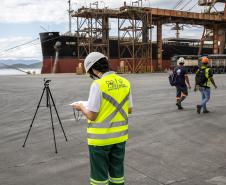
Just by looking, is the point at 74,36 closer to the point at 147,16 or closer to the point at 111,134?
the point at 147,16

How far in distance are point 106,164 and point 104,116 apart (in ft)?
1.70

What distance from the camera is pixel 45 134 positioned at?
8.59 m

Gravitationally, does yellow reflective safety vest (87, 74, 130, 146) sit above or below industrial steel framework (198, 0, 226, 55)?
below

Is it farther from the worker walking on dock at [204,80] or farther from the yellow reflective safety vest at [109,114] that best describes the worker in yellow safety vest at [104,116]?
the worker walking on dock at [204,80]

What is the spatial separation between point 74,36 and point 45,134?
54842 millimetres

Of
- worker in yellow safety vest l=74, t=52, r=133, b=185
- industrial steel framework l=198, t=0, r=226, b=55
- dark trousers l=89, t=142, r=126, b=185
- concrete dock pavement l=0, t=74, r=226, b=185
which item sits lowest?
concrete dock pavement l=0, t=74, r=226, b=185

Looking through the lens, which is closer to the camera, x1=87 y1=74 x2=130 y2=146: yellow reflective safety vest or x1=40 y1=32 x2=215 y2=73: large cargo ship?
x1=87 y1=74 x2=130 y2=146: yellow reflective safety vest

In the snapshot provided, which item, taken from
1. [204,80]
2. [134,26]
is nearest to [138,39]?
[134,26]

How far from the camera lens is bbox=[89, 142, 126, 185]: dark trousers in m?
3.49

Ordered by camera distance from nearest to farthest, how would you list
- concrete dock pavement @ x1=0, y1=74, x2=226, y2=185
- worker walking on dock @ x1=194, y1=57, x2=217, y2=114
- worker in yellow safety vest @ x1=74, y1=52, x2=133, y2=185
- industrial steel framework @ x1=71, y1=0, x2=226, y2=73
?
worker in yellow safety vest @ x1=74, y1=52, x2=133, y2=185, concrete dock pavement @ x1=0, y1=74, x2=226, y2=185, worker walking on dock @ x1=194, y1=57, x2=217, y2=114, industrial steel framework @ x1=71, y1=0, x2=226, y2=73

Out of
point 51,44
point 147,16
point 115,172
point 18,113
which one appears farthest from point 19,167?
point 51,44

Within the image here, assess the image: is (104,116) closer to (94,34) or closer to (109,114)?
(109,114)

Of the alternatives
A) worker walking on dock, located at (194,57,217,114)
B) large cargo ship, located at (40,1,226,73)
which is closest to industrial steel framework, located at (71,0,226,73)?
large cargo ship, located at (40,1,226,73)

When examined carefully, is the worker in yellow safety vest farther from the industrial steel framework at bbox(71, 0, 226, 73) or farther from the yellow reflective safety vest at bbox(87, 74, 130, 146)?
the industrial steel framework at bbox(71, 0, 226, 73)
